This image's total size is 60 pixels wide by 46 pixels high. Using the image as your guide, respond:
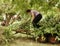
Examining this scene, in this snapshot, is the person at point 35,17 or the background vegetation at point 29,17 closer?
the background vegetation at point 29,17

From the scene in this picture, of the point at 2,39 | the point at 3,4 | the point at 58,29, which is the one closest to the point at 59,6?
the point at 58,29

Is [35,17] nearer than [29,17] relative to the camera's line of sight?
Yes

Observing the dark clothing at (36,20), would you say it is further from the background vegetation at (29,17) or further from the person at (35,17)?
the background vegetation at (29,17)

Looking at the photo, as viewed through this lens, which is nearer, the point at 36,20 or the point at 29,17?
the point at 36,20

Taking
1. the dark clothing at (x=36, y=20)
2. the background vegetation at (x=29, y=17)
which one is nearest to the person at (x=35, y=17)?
the dark clothing at (x=36, y=20)

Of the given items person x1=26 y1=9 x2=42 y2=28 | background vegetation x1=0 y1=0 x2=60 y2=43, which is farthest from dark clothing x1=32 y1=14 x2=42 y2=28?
background vegetation x1=0 y1=0 x2=60 y2=43

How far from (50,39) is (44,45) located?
47 cm

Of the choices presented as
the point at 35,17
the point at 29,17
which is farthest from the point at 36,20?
the point at 29,17

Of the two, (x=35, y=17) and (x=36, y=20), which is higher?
(x=35, y=17)

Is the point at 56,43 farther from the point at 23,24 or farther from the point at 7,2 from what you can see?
the point at 7,2

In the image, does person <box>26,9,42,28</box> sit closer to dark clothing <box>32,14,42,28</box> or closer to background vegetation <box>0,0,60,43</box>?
dark clothing <box>32,14,42,28</box>

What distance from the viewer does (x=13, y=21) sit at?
8141 mm

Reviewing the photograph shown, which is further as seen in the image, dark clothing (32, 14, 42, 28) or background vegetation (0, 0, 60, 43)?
dark clothing (32, 14, 42, 28)

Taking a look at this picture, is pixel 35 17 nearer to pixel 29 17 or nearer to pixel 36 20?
pixel 36 20
